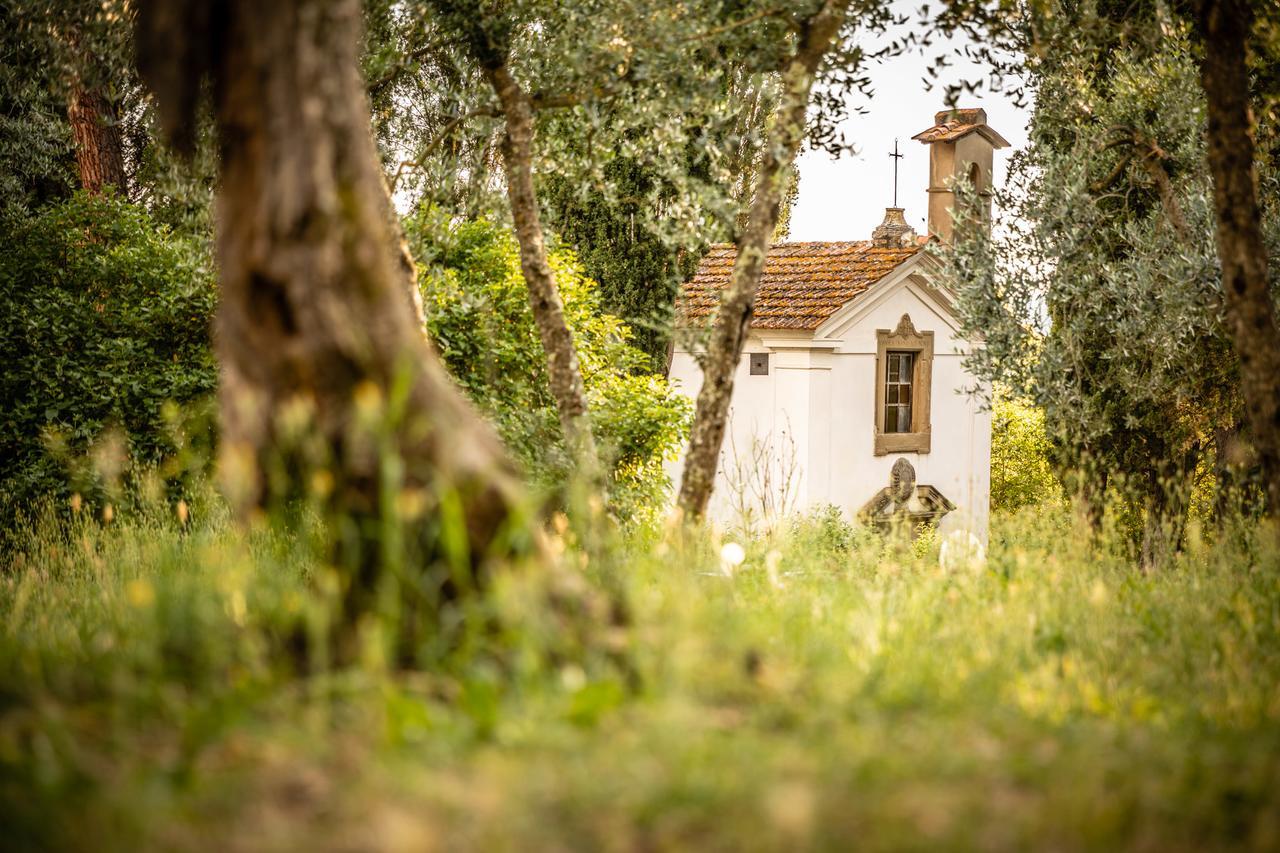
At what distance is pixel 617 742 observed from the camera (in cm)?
261

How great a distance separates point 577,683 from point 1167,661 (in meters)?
3.08

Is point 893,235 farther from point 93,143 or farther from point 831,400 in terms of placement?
point 93,143

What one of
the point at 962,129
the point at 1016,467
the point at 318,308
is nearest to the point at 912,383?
the point at 962,129

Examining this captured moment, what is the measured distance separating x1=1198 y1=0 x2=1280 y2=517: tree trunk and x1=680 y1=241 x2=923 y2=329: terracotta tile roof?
11244 mm

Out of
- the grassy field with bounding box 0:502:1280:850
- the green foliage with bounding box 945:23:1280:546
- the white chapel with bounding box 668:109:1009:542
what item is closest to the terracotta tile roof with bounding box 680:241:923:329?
the white chapel with bounding box 668:109:1009:542

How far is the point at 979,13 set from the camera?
8.35m

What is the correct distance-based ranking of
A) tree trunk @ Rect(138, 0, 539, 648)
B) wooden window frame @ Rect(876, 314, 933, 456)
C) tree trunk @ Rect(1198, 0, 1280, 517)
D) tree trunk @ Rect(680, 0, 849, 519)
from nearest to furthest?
tree trunk @ Rect(138, 0, 539, 648) → tree trunk @ Rect(1198, 0, 1280, 517) → tree trunk @ Rect(680, 0, 849, 519) → wooden window frame @ Rect(876, 314, 933, 456)

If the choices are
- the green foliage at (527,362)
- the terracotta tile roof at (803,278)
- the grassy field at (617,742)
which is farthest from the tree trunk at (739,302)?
the terracotta tile roof at (803,278)

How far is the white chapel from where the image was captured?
1839 centimetres

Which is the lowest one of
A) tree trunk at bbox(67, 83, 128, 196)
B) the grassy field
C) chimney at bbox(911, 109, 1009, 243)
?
the grassy field

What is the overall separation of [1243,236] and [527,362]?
714cm

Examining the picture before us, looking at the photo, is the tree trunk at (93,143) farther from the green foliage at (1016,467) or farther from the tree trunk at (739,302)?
the green foliage at (1016,467)

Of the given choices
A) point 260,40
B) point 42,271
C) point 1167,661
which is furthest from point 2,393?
point 1167,661

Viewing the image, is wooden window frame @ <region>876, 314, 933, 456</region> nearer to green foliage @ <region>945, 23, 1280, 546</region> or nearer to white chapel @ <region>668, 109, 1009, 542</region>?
white chapel @ <region>668, 109, 1009, 542</region>
